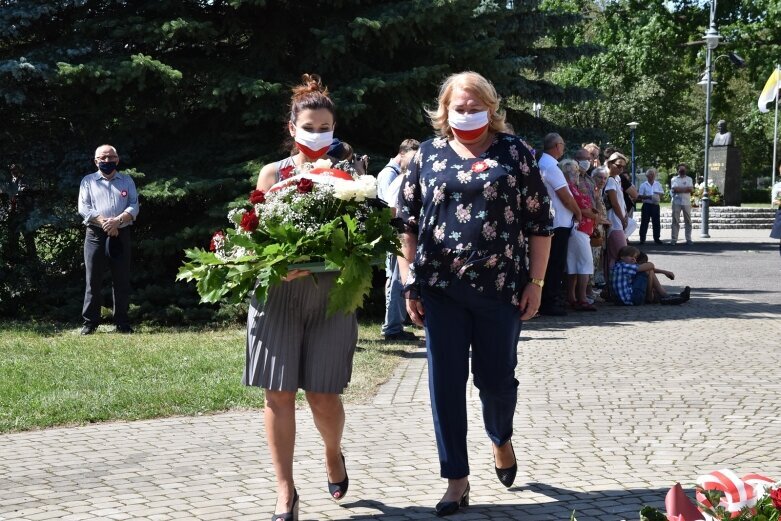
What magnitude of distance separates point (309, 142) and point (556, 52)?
15.0 m

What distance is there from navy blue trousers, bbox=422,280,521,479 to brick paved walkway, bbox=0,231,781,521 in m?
0.34

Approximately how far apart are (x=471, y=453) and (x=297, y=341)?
Answer: 1.78 m

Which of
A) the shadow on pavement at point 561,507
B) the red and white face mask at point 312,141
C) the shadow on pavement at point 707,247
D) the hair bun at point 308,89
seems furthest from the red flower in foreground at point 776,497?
the shadow on pavement at point 707,247

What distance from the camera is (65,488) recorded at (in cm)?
540

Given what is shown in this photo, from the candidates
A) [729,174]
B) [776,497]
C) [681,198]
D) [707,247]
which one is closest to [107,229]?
[776,497]

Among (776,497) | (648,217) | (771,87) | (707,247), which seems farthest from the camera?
(771,87)

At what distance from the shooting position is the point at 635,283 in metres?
14.3

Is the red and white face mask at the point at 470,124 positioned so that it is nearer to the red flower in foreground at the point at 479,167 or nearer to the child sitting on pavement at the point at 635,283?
the red flower in foreground at the point at 479,167

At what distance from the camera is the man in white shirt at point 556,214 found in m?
12.3

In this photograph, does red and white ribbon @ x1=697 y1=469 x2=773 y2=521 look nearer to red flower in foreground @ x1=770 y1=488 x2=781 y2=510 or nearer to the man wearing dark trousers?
red flower in foreground @ x1=770 y1=488 x2=781 y2=510

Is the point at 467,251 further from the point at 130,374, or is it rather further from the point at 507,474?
the point at 130,374

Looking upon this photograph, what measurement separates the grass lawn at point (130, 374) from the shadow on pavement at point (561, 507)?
2.67m

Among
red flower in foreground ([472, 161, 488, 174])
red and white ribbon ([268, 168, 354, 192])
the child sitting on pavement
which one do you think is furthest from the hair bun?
the child sitting on pavement

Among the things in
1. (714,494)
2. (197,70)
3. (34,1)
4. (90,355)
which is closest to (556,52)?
(197,70)
